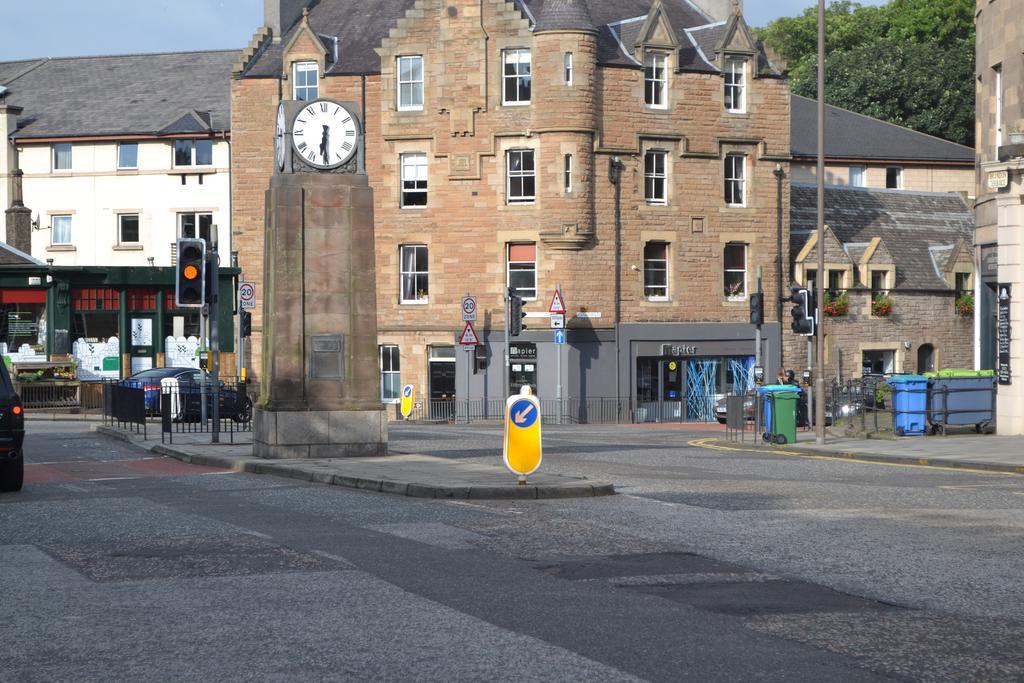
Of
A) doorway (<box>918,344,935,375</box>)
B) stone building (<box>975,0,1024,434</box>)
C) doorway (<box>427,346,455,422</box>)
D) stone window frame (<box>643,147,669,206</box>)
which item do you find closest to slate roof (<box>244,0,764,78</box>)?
stone window frame (<box>643,147,669,206</box>)

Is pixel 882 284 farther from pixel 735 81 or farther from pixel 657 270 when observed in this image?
pixel 735 81

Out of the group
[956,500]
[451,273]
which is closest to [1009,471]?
[956,500]

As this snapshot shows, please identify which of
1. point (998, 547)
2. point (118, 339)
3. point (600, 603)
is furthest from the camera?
point (118, 339)

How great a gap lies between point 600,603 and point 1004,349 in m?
22.5

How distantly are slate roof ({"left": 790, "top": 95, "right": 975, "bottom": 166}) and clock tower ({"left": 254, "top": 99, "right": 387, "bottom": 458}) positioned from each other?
40807 millimetres

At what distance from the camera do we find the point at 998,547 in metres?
12.9

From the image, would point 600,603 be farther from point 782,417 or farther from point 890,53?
point 890,53

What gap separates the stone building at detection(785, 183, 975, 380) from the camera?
53.1 meters

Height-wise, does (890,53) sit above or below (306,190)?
above

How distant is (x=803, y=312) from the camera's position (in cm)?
3142

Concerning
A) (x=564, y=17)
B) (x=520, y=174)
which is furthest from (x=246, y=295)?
(x=564, y=17)

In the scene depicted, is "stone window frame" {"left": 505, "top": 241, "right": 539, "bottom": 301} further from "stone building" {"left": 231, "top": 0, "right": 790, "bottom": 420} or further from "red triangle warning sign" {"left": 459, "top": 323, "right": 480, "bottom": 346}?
"red triangle warning sign" {"left": 459, "top": 323, "right": 480, "bottom": 346}

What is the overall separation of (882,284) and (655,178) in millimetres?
9788

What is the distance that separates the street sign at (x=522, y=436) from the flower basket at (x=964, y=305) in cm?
4114
